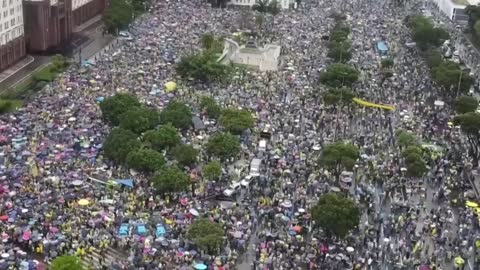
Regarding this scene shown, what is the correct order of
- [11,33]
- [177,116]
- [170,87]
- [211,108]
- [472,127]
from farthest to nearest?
[11,33], [170,87], [211,108], [472,127], [177,116]

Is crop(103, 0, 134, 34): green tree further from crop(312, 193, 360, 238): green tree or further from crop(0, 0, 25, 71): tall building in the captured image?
crop(312, 193, 360, 238): green tree

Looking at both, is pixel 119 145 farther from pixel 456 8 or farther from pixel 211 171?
pixel 456 8

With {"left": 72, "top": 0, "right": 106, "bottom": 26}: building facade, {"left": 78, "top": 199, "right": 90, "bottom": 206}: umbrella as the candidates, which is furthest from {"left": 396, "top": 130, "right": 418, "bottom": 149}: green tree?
{"left": 72, "top": 0, "right": 106, "bottom": 26}: building facade

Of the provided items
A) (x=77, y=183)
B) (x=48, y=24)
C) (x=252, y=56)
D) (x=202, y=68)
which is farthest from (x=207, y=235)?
(x=48, y=24)

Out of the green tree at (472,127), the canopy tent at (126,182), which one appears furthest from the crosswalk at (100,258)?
the green tree at (472,127)

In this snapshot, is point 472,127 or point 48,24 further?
point 48,24
